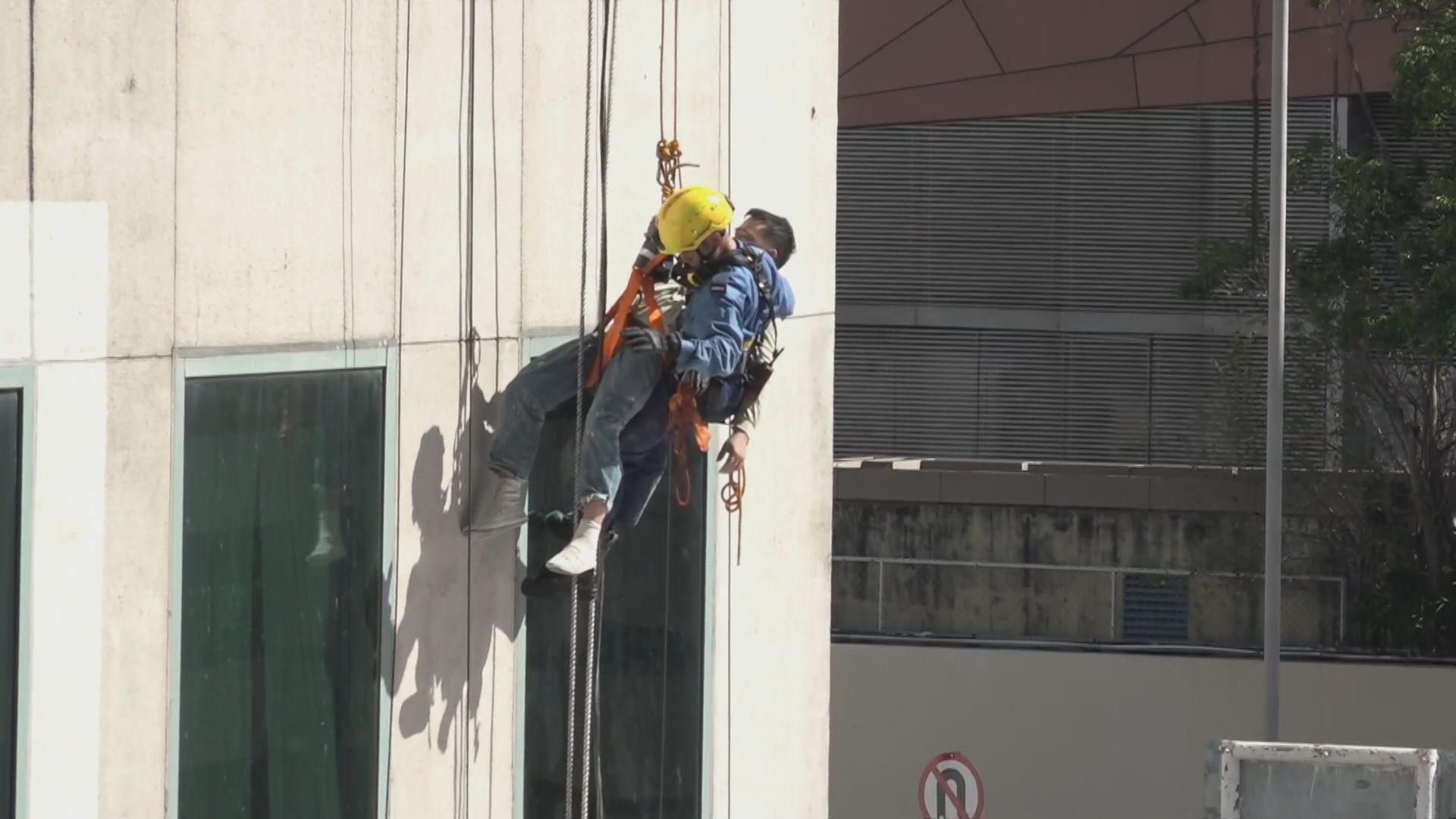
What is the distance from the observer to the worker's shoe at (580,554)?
681 centimetres

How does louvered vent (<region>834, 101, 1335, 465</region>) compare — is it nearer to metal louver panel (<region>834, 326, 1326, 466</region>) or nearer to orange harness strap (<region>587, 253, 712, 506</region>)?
metal louver panel (<region>834, 326, 1326, 466</region>)

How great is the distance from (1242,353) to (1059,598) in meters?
3.28

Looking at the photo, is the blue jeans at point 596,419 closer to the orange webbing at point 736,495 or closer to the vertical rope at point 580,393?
the vertical rope at point 580,393

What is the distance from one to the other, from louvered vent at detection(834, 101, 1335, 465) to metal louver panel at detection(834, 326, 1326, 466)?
2cm

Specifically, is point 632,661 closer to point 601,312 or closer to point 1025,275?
point 601,312


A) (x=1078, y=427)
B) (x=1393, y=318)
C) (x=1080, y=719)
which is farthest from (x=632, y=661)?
Result: (x=1078, y=427)

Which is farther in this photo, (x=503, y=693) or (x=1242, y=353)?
(x=1242, y=353)

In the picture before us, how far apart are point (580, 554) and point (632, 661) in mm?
1990

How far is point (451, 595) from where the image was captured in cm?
709

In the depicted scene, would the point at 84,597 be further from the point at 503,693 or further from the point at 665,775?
the point at 665,775

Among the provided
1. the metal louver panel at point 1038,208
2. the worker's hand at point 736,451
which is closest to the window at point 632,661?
the worker's hand at point 736,451

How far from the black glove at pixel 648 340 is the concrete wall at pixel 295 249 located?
0.58 metres

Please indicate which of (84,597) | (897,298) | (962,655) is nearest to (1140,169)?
(897,298)

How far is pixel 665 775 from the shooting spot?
919 cm
